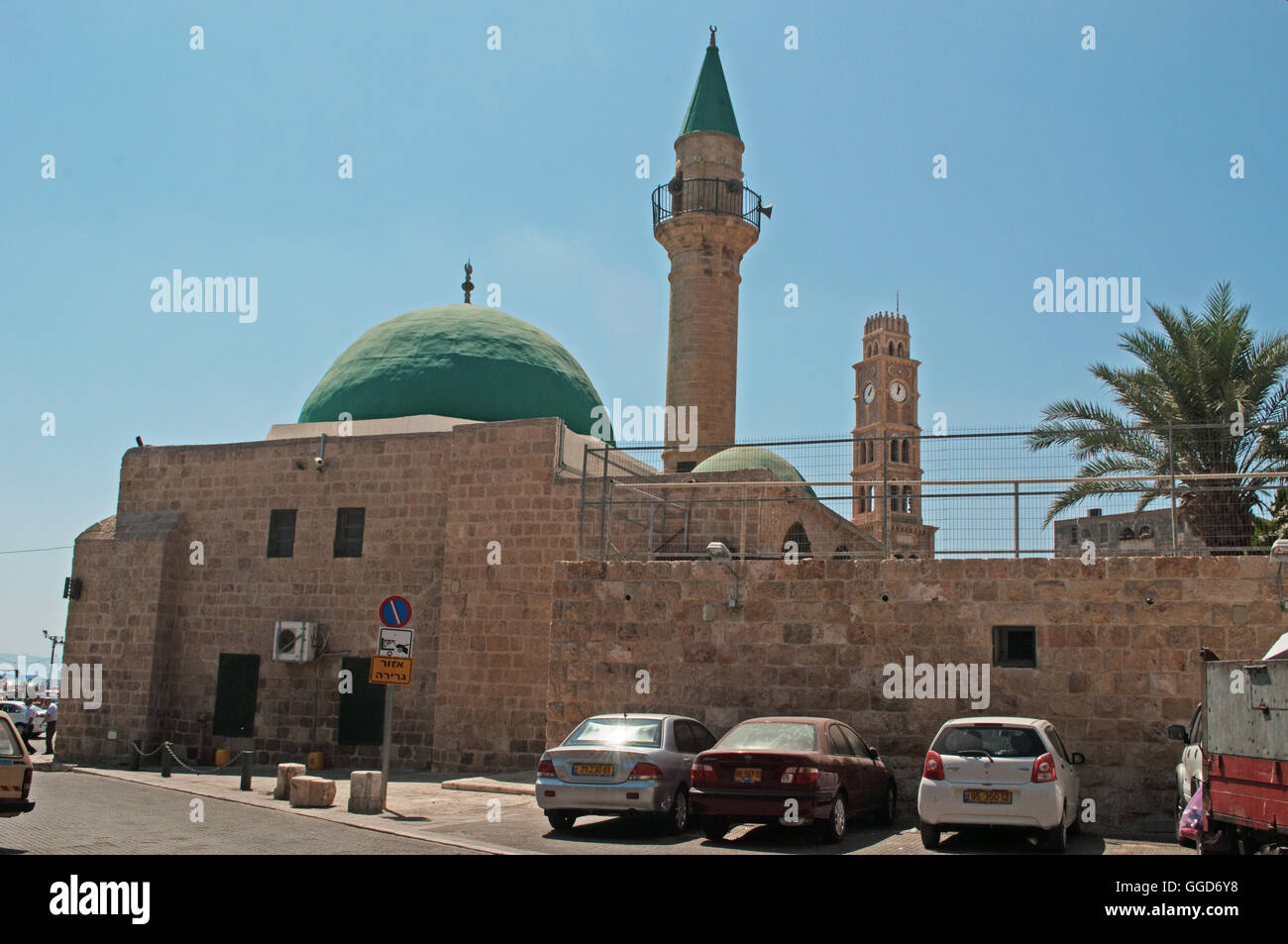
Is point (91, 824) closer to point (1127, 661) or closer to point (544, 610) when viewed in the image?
point (544, 610)

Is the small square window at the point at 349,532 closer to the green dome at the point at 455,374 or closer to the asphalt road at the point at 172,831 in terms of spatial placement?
the green dome at the point at 455,374

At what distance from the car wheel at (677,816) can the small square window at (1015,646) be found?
12.6ft

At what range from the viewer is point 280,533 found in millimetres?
20281

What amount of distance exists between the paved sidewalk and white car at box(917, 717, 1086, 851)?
136 inches

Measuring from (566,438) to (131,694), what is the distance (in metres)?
9.11

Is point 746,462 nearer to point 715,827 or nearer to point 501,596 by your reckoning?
point 501,596

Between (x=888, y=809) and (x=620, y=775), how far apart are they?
116 inches

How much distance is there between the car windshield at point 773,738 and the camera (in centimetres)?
991

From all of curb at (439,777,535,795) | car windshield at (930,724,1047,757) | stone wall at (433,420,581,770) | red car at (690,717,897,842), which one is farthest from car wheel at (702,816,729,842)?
stone wall at (433,420,581,770)

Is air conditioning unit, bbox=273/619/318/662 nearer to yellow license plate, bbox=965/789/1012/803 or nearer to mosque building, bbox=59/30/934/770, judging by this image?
mosque building, bbox=59/30/934/770

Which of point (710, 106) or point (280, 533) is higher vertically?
point (710, 106)

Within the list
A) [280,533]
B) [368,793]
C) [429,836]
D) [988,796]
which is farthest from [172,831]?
[280,533]

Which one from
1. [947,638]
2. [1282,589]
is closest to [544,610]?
[947,638]

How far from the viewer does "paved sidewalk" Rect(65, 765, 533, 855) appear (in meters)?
10.5
